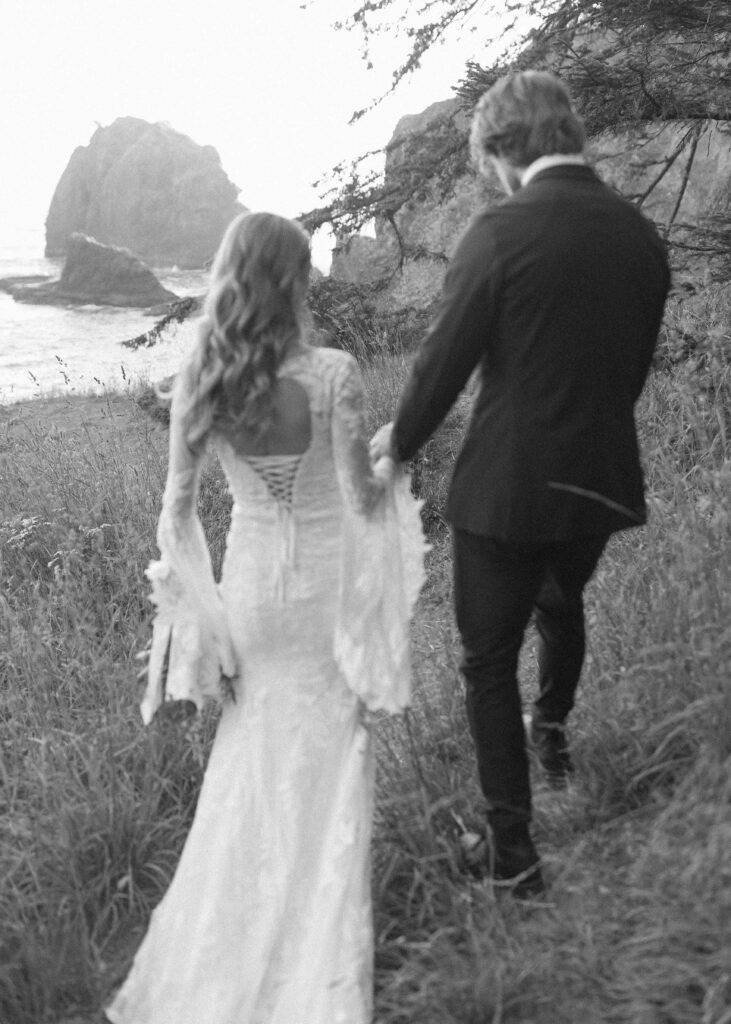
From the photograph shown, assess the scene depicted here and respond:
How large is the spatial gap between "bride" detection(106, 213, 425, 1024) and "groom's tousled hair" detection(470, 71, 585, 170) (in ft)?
1.87

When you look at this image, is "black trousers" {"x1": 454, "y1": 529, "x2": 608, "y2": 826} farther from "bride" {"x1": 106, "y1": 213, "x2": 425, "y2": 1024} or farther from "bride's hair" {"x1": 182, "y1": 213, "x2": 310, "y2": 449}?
"bride's hair" {"x1": 182, "y1": 213, "x2": 310, "y2": 449}

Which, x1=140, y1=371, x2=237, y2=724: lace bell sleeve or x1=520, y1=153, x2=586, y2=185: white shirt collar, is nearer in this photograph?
x1=520, y1=153, x2=586, y2=185: white shirt collar

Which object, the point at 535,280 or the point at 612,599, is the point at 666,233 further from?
the point at 535,280

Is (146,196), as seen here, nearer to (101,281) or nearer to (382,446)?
(101,281)

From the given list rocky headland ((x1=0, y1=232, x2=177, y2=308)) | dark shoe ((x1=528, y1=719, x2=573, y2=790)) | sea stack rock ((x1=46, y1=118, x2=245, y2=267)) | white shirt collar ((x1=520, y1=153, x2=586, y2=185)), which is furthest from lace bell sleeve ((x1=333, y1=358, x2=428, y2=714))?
sea stack rock ((x1=46, y1=118, x2=245, y2=267))

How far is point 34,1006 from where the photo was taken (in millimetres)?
2887

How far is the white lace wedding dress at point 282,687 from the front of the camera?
2725 millimetres

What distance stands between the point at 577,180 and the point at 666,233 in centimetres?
382

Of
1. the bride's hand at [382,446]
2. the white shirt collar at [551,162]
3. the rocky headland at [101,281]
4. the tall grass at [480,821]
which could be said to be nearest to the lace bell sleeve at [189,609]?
the bride's hand at [382,446]

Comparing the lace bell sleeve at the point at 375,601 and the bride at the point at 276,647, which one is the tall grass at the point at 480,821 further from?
the lace bell sleeve at the point at 375,601

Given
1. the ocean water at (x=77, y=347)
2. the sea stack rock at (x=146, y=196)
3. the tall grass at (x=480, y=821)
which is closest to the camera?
the tall grass at (x=480, y=821)

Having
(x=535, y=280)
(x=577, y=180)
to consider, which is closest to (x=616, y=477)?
(x=535, y=280)

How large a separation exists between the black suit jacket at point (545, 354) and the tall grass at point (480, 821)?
55cm

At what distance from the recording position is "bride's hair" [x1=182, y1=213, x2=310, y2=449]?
2.62m
